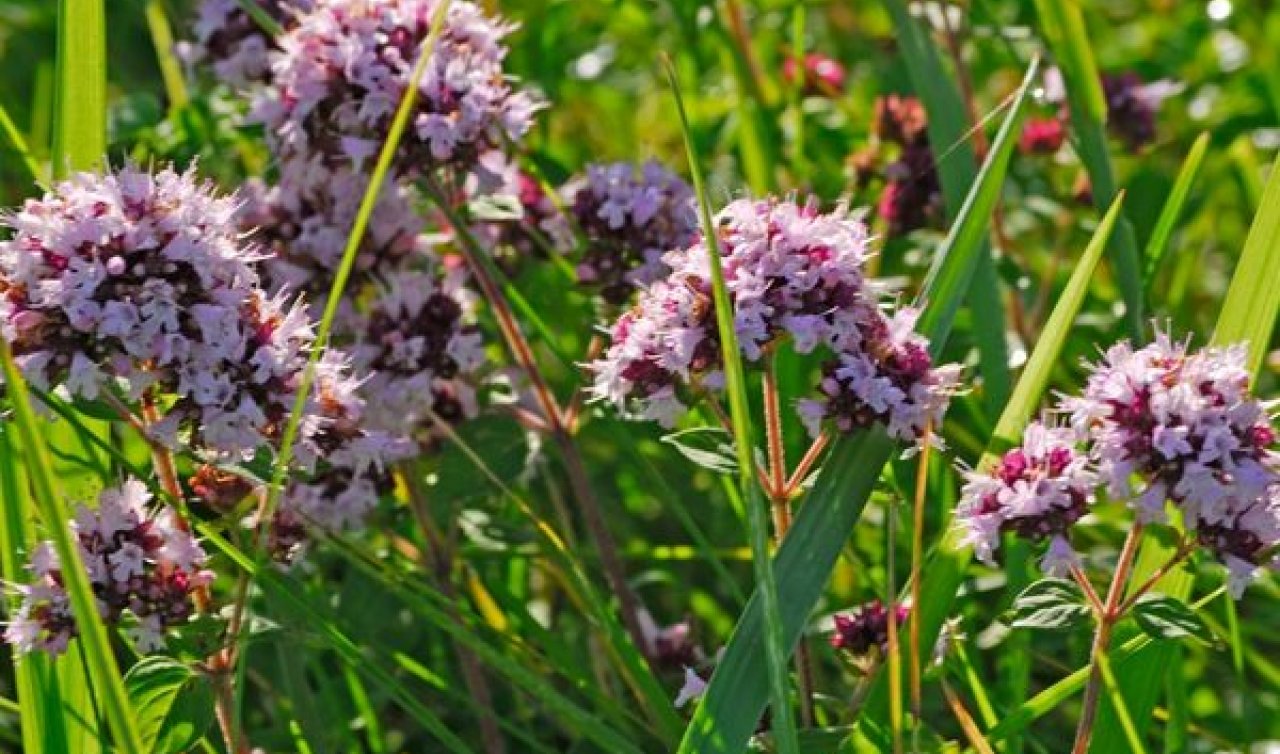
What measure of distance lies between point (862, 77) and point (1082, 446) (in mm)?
2305

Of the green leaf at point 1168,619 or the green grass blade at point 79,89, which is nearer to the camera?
the green leaf at point 1168,619

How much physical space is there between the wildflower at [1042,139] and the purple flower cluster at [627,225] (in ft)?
2.97

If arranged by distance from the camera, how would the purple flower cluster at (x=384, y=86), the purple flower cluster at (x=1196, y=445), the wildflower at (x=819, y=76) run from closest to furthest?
1. the purple flower cluster at (x=1196, y=445)
2. the purple flower cluster at (x=384, y=86)
3. the wildflower at (x=819, y=76)

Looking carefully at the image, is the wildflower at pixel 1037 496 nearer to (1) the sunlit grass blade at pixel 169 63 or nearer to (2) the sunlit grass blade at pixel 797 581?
(2) the sunlit grass blade at pixel 797 581

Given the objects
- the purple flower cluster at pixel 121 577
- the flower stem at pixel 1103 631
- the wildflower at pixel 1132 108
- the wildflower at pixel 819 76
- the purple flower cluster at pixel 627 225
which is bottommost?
the flower stem at pixel 1103 631

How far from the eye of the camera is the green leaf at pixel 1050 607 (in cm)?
177

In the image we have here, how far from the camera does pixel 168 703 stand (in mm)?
1880

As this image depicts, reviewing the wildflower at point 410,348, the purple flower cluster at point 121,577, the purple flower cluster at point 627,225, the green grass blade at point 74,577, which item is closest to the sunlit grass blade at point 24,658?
the purple flower cluster at point 121,577

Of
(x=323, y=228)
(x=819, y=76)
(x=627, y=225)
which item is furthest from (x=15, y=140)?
(x=819, y=76)

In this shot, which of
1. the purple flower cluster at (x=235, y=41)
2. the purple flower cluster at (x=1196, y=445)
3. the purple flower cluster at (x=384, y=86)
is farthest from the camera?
the purple flower cluster at (x=235, y=41)

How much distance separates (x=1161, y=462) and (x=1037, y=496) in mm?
120

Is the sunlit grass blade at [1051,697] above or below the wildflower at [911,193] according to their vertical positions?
below

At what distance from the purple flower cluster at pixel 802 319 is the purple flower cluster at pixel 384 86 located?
518mm

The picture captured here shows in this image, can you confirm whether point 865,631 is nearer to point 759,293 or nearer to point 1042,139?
point 759,293
